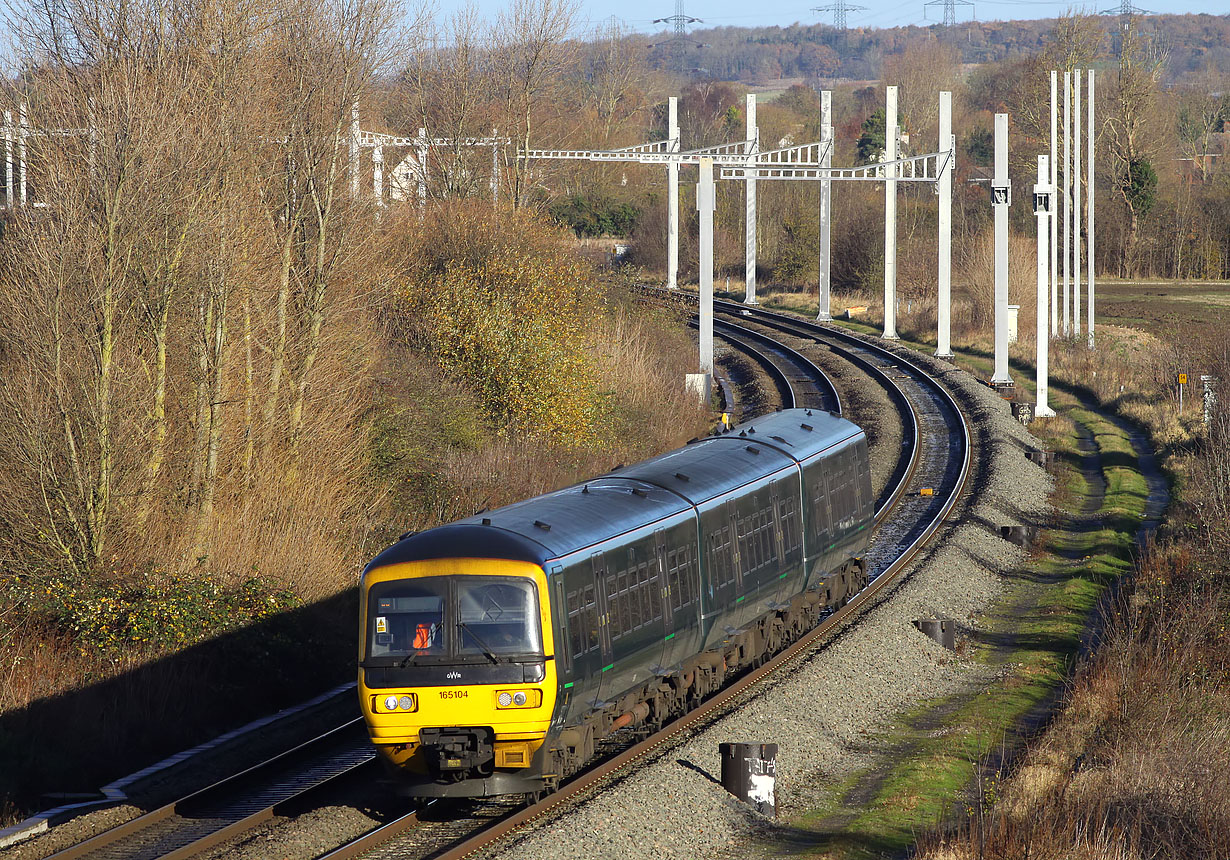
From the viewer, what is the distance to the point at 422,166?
41.8 m

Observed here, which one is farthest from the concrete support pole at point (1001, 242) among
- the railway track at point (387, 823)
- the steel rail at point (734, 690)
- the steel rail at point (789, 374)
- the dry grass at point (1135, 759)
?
the dry grass at point (1135, 759)

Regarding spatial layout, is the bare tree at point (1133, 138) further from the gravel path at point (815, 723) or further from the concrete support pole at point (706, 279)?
the gravel path at point (815, 723)

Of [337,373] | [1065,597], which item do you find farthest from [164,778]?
[1065,597]

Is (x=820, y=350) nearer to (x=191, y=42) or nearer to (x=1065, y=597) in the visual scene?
(x=1065, y=597)

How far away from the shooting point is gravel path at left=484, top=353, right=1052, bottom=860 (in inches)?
440

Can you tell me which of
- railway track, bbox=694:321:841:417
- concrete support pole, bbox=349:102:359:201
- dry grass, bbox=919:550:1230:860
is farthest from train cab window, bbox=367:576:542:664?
railway track, bbox=694:321:841:417

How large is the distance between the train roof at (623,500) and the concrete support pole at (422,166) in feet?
61.9

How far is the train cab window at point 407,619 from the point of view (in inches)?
454

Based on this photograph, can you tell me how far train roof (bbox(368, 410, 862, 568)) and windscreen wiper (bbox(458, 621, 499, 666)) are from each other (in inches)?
23.8

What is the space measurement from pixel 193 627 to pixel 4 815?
3685 mm

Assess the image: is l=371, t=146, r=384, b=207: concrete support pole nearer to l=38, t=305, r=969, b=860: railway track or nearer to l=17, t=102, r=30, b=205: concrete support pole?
l=17, t=102, r=30, b=205: concrete support pole

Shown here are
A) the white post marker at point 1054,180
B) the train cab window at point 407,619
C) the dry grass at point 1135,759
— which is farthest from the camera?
the white post marker at point 1054,180

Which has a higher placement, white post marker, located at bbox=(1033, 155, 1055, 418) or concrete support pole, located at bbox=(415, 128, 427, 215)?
concrete support pole, located at bbox=(415, 128, 427, 215)

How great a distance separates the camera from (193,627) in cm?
1608
